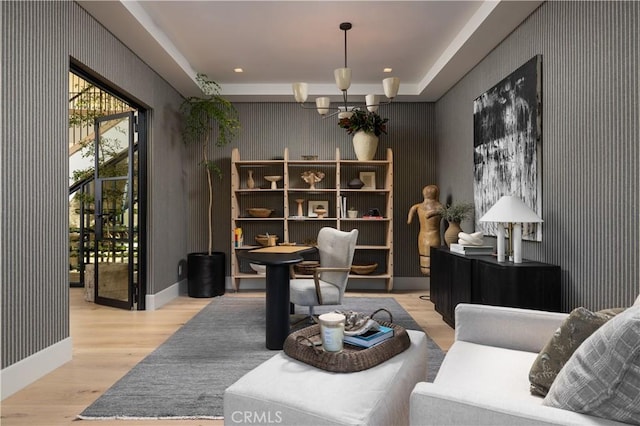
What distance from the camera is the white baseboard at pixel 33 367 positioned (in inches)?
94.8

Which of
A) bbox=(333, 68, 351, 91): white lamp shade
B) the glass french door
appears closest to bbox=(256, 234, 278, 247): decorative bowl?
the glass french door

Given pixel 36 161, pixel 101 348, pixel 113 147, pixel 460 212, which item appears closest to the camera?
pixel 36 161

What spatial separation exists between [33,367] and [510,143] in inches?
152

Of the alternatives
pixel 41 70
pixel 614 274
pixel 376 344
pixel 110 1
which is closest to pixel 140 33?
pixel 110 1

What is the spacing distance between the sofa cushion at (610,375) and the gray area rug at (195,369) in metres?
1.67

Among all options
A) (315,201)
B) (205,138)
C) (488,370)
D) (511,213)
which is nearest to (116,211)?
(205,138)

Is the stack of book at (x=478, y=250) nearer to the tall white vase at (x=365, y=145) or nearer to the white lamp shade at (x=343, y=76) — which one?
the white lamp shade at (x=343, y=76)

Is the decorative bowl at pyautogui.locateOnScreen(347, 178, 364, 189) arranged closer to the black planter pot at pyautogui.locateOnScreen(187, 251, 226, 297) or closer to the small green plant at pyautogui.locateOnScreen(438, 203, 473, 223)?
the small green plant at pyautogui.locateOnScreen(438, 203, 473, 223)

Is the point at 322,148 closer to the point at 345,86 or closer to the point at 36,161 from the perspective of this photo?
the point at 345,86

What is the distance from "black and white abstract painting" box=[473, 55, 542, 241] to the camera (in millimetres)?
Result: 3205

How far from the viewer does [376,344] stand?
5.81ft

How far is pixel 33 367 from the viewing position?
8.64 feet

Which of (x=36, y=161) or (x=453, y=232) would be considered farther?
(x=453, y=232)

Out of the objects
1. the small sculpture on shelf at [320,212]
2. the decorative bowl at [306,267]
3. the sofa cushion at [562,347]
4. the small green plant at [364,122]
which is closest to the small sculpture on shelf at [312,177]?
the small sculpture on shelf at [320,212]
